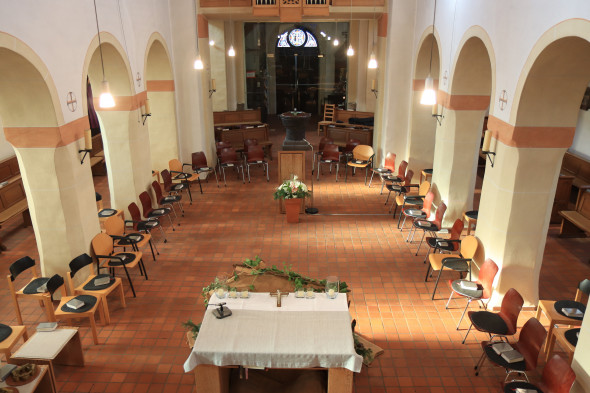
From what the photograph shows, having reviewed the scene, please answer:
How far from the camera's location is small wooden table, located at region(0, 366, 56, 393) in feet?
18.4

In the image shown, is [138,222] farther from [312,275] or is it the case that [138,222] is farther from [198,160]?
[198,160]

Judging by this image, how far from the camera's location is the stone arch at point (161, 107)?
13.9 m

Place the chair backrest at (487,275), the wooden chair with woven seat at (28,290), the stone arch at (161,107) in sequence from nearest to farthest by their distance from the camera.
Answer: the wooden chair with woven seat at (28,290)
the chair backrest at (487,275)
the stone arch at (161,107)

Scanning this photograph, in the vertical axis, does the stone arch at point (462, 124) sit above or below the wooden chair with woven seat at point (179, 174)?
above

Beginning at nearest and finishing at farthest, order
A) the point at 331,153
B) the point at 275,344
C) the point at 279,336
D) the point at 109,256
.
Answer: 1. the point at 275,344
2. the point at 279,336
3. the point at 109,256
4. the point at 331,153

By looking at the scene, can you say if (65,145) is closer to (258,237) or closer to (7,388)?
(7,388)

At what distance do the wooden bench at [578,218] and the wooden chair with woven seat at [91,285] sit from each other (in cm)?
970

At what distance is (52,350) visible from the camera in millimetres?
6254

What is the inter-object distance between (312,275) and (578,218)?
6358 mm

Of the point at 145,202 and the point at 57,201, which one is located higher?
the point at 57,201

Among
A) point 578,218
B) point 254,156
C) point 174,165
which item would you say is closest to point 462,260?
point 578,218

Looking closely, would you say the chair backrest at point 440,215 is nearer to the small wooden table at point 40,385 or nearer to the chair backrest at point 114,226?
the chair backrest at point 114,226

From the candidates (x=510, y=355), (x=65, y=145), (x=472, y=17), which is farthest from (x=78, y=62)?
(x=510, y=355)

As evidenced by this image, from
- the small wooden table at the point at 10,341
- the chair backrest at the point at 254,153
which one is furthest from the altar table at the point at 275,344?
the chair backrest at the point at 254,153
